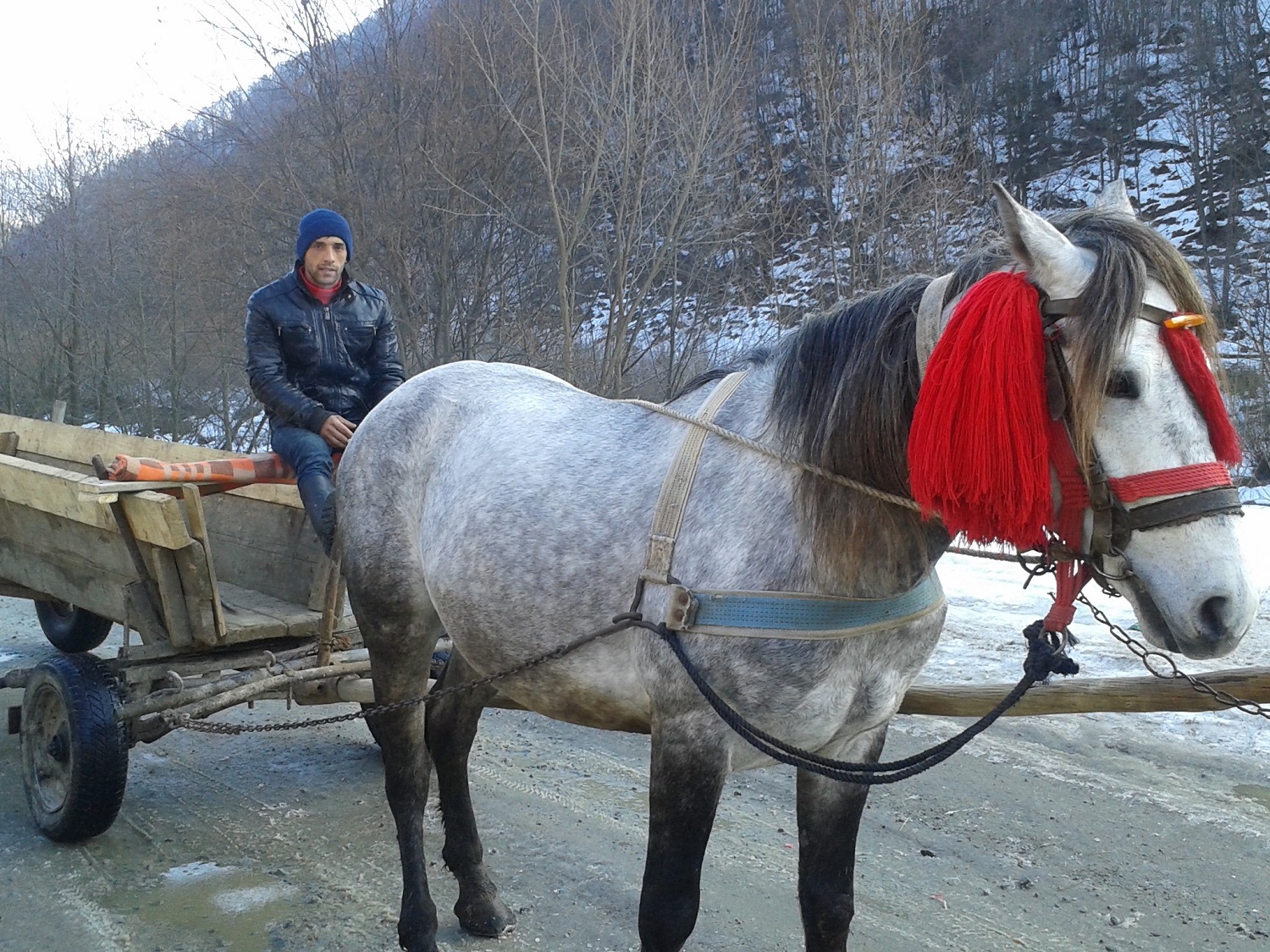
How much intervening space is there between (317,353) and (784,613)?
8.78ft

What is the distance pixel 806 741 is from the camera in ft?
7.30

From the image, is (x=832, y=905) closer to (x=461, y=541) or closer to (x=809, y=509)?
(x=809, y=509)

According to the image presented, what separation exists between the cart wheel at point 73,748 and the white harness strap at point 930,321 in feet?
10.8

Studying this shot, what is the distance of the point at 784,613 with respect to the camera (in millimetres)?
2100

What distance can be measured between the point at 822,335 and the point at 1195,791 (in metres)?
3.23

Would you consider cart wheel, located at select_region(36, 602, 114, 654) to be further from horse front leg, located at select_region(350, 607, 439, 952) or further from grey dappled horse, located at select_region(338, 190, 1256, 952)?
grey dappled horse, located at select_region(338, 190, 1256, 952)

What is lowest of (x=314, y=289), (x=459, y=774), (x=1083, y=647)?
(x=459, y=774)

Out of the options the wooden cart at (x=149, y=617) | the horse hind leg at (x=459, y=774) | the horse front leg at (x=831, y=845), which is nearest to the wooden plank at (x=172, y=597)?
the wooden cart at (x=149, y=617)

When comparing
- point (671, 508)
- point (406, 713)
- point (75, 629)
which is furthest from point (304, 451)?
point (75, 629)

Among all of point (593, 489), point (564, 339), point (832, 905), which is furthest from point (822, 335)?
point (564, 339)

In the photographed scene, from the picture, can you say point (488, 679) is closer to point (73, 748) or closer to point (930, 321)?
point (930, 321)

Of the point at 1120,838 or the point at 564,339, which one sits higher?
the point at 564,339

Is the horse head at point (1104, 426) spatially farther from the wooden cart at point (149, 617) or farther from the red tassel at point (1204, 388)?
the wooden cart at point (149, 617)

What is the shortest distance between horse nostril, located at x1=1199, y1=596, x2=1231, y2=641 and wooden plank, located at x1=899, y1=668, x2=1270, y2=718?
3.26 feet
